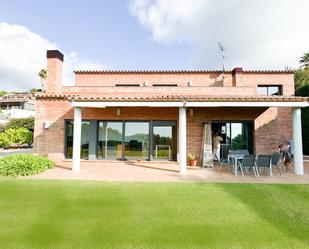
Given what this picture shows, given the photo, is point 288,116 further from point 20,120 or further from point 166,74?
point 20,120

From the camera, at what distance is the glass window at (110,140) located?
52.7 ft

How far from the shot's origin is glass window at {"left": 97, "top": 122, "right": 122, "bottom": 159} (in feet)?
52.7

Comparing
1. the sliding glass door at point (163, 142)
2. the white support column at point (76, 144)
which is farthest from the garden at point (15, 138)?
the sliding glass door at point (163, 142)

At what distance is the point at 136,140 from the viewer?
1608 cm

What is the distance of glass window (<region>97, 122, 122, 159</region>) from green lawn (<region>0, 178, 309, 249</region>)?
712 centimetres

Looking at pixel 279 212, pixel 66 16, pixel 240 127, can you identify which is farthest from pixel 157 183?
pixel 66 16

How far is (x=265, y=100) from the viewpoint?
1181 centimetres

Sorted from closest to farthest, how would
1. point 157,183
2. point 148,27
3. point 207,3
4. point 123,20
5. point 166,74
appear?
point 157,183 < point 207,3 < point 123,20 < point 148,27 < point 166,74

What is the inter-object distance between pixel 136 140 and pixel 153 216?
10383mm

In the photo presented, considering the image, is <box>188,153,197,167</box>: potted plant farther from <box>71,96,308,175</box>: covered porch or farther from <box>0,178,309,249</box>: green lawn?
<box>0,178,309,249</box>: green lawn

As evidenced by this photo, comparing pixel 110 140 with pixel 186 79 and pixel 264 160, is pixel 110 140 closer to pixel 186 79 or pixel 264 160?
pixel 186 79

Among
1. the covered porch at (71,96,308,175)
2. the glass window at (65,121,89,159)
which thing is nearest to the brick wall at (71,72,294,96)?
the glass window at (65,121,89,159)

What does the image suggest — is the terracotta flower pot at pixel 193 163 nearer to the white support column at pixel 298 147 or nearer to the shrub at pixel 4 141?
the white support column at pixel 298 147

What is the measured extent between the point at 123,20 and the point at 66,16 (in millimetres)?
4058
